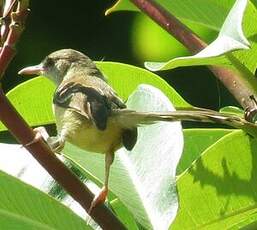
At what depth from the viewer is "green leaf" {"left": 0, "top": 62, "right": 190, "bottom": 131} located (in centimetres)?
161

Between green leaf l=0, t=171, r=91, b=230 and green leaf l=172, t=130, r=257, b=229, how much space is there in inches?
7.3

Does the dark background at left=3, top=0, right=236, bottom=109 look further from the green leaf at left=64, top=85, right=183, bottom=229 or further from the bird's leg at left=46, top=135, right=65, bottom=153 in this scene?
the green leaf at left=64, top=85, right=183, bottom=229

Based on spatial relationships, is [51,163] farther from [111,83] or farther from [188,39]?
[111,83]

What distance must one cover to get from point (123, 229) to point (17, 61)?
3670mm

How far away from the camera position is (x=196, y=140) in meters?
1.54

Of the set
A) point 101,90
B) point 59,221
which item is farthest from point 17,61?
point 59,221

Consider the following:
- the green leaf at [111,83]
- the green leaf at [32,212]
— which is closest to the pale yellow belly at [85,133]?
the green leaf at [111,83]

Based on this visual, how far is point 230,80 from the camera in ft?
4.74

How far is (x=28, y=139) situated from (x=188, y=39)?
1.44 ft

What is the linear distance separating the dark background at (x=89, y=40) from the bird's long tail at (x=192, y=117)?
7.93 feet

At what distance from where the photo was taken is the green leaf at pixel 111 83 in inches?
63.2

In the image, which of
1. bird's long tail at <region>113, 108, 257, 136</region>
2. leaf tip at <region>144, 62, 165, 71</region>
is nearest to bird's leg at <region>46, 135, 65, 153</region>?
bird's long tail at <region>113, 108, 257, 136</region>

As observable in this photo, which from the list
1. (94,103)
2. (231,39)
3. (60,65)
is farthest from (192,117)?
(60,65)

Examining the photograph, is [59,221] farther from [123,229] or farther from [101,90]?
[101,90]
